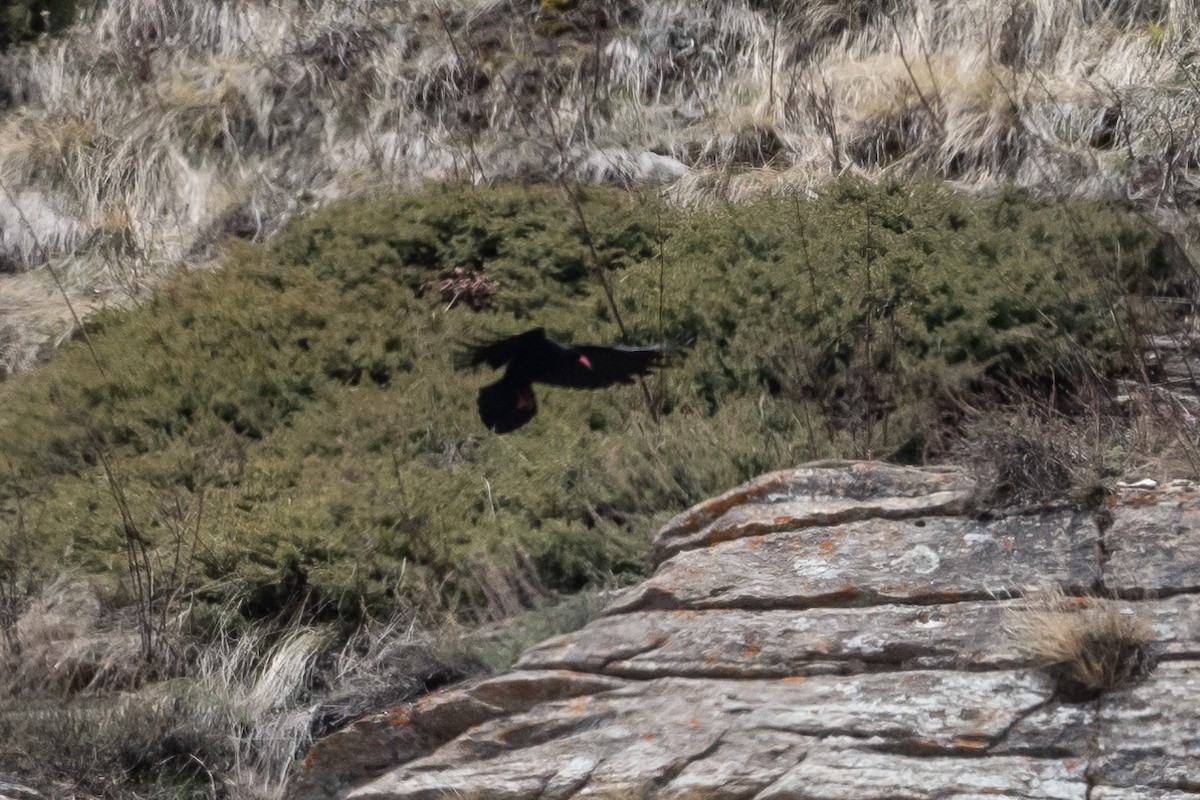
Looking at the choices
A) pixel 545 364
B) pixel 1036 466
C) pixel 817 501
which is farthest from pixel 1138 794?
pixel 545 364

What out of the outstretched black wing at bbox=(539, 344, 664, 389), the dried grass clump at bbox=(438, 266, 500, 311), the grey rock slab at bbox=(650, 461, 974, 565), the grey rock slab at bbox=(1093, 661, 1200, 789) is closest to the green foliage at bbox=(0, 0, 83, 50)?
the dried grass clump at bbox=(438, 266, 500, 311)

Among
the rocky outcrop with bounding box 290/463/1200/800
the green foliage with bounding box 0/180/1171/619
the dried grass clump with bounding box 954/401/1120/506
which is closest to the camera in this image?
the rocky outcrop with bounding box 290/463/1200/800

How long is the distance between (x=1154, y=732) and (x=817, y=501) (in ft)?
4.71

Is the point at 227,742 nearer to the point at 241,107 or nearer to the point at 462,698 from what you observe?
the point at 462,698

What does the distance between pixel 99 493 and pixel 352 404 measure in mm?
1248

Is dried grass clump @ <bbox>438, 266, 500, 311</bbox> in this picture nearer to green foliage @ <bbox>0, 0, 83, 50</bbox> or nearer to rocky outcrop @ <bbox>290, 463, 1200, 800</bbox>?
rocky outcrop @ <bbox>290, 463, 1200, 800</bbox>

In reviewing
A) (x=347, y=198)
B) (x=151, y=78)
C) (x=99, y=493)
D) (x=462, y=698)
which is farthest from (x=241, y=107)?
(x=462, y=698)

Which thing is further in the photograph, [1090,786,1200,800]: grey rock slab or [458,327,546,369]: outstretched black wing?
[458,327,546,369]: outstretched black wing

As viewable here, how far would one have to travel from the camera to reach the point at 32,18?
12320 mm

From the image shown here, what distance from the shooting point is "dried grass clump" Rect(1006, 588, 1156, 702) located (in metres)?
3.77

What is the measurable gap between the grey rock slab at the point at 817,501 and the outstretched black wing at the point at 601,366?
562 millimetres

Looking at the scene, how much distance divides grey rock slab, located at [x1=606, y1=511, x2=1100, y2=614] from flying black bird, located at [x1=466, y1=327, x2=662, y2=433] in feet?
2.61

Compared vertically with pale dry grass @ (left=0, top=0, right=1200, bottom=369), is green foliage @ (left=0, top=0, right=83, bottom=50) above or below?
above

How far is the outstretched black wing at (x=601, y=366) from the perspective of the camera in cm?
516
